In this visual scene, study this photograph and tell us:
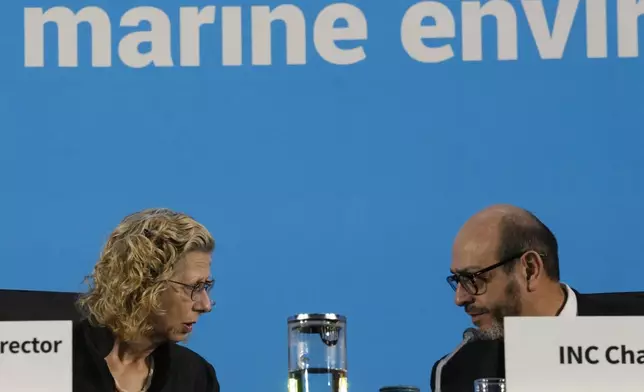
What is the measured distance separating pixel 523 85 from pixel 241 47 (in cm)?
73

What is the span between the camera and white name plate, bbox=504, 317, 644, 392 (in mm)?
1703

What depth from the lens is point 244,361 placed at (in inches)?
122

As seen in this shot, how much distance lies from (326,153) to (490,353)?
2.31 feet

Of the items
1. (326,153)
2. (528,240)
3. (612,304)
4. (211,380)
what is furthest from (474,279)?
(211,380)

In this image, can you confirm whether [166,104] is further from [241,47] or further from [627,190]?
[627,190]

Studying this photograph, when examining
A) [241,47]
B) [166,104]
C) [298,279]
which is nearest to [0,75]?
[166,104]

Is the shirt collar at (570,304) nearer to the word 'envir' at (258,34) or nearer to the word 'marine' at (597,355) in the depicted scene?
the word 'envir' at (258,34)

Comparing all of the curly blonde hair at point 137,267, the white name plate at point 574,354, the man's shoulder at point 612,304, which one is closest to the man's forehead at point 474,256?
the man's shoulder at point 612,304

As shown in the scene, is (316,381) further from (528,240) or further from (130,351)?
(528,240)

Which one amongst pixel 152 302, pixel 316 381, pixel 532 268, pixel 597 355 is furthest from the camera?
pixel 532 268

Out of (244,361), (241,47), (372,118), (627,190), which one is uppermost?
(241,47)

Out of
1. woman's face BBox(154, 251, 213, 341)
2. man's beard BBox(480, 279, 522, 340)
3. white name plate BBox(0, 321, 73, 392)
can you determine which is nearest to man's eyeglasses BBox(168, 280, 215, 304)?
woman's face BBox(154, 251, 213, 341)

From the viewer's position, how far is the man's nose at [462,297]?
9.75 feet

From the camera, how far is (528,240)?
9.82ft
